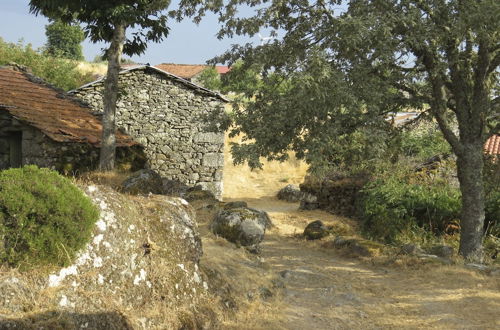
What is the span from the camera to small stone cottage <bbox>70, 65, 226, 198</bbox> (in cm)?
1792

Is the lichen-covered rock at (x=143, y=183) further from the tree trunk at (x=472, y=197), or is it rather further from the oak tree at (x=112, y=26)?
the tree trunk at (x=472, y=197)

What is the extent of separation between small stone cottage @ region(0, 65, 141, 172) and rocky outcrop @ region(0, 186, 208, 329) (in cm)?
754

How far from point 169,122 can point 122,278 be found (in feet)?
44.9

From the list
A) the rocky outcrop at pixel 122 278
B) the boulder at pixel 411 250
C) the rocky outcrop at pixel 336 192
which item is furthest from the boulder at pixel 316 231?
the rocky outcrop at pixel 122 278

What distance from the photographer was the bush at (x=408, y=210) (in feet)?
40.7

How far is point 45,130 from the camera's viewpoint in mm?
12609

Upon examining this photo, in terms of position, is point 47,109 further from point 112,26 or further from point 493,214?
point 493,214

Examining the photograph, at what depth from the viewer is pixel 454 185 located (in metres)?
16.2

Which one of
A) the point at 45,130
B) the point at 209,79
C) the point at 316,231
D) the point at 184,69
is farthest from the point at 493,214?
the point at 184,69

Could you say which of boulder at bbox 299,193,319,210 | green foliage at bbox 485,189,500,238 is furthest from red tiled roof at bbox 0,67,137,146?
green foliage at bbox 485,189,500,238

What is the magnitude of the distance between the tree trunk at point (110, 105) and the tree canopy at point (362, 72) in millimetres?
3789

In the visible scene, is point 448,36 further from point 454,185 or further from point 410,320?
Answer: point 454,185

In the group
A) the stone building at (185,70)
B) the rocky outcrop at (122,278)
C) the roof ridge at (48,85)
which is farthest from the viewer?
the stone building at (185,70)

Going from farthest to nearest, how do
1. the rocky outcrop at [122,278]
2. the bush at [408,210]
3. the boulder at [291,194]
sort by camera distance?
the boulder at [291,194]
the bush at [408,210]
the rocky outcrop at [122,278]
